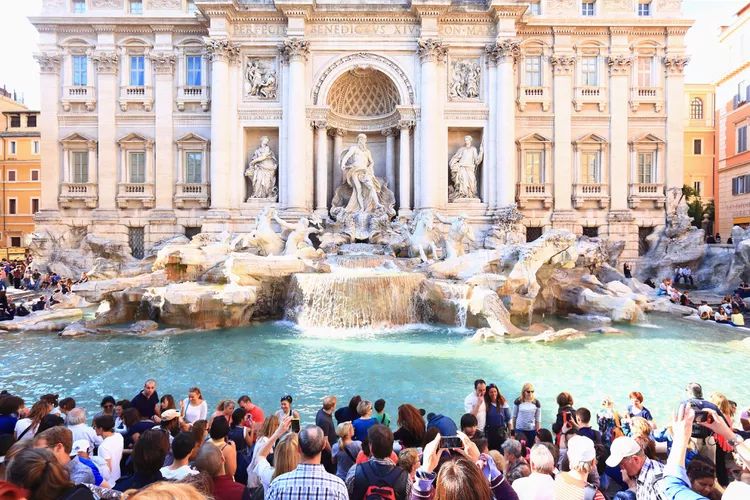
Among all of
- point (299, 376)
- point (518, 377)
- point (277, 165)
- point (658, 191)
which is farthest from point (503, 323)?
point (658, 191)

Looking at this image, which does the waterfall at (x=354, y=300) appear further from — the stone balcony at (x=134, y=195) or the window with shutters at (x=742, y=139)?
the window with shutters at (x=742, y=139)

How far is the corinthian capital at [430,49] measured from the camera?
718 inches

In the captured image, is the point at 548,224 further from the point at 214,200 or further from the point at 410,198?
the point at 214,200

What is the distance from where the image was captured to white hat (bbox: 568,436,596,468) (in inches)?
95.6

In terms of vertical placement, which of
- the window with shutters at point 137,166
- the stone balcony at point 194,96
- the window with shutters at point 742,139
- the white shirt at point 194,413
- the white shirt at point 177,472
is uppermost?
the stone balcony at point 194,96

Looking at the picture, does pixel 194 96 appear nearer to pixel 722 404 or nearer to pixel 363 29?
pixel 363 29

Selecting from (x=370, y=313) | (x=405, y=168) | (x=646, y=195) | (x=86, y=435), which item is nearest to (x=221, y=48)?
(x=405, y=168)

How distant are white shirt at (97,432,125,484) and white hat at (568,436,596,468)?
127 inches

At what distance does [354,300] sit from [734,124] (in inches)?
970

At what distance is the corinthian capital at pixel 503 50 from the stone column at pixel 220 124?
1063cm

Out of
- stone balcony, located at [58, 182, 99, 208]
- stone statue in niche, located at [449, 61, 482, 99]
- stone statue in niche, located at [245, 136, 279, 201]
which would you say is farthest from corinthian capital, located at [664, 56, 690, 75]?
stone balcony, located at [58, 182, 99, 208]

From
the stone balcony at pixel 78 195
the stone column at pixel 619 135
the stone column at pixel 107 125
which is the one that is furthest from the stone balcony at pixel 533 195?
the stone balcony at pixel 78 195

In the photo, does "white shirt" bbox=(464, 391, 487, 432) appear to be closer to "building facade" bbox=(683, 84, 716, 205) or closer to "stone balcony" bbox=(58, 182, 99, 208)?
"stone balcony" bbox=(58, 182, 99, 208)

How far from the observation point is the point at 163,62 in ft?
63.6
